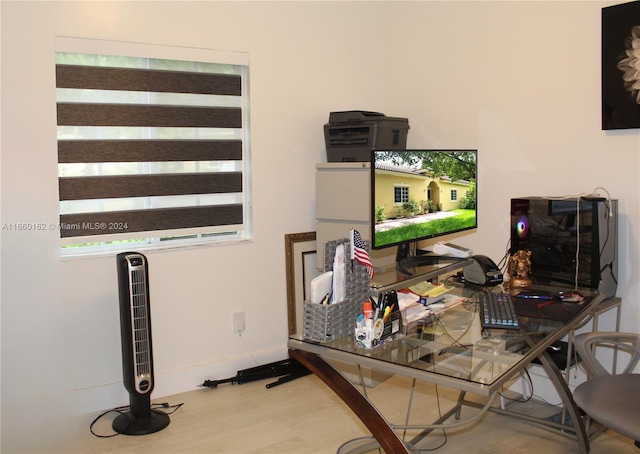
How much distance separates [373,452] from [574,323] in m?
1.09

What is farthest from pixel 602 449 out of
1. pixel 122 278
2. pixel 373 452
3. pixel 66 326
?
pixel 66 326

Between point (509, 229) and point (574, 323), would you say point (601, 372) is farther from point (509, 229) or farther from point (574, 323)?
point (509, 229)

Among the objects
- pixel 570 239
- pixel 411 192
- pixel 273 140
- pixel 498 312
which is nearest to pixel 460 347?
pixel 498 312

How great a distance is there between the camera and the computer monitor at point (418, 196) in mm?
2719

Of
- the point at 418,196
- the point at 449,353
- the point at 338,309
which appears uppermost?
the point at 418,196

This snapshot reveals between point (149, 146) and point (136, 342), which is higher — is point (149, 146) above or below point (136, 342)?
above

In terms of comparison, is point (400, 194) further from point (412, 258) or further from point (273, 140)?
point (273, 140)

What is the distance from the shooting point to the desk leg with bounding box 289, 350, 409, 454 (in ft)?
6.64

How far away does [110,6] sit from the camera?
3.25 metres

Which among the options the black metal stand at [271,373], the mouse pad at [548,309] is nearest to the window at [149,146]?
the black metal stand at [271,373]

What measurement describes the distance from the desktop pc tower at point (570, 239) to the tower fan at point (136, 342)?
1964 mm

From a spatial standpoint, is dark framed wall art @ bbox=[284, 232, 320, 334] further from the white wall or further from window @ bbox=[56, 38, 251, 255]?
window @ bbox=[56, 38, 251, 255]

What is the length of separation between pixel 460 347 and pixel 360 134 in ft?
5.91

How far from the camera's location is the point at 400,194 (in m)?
2.83
